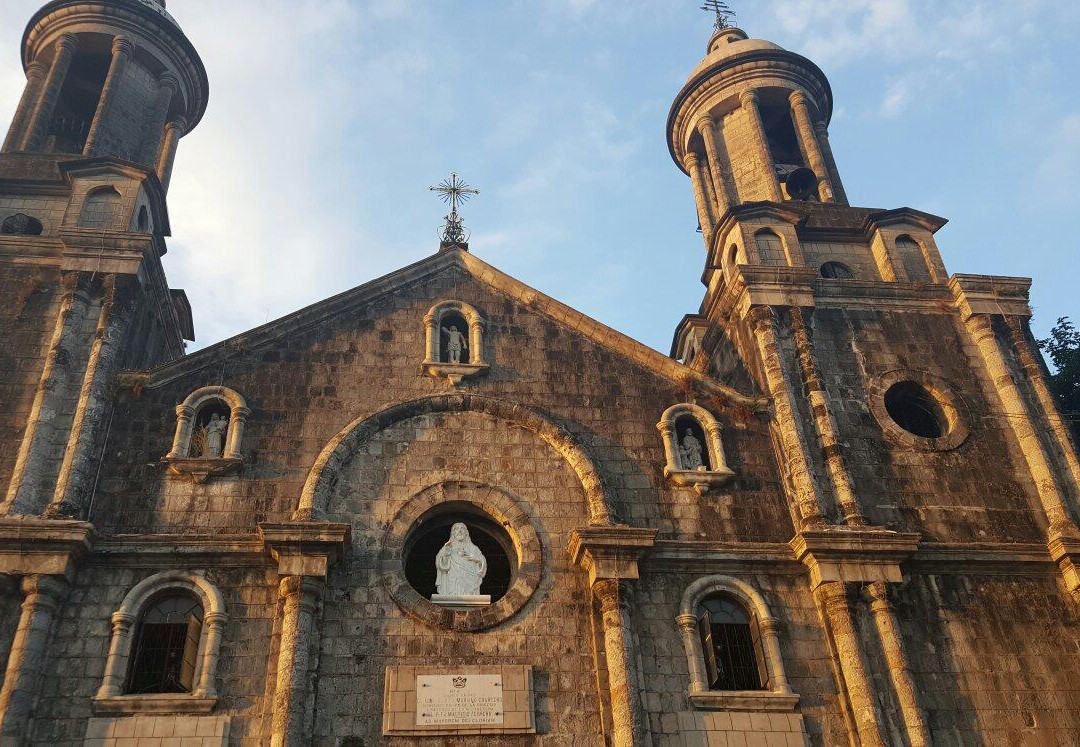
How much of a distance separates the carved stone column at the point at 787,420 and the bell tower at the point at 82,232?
37.2 ft

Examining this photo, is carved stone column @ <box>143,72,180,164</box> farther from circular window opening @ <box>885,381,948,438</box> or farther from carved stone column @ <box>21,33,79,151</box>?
circular window opening @ <box>885,381,948,438</box>

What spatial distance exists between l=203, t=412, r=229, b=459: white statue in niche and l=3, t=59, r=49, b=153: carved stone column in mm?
8786

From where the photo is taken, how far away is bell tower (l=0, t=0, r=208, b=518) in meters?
15.2

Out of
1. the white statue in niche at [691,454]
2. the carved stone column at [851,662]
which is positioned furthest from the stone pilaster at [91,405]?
the carved stone column at [851,662]

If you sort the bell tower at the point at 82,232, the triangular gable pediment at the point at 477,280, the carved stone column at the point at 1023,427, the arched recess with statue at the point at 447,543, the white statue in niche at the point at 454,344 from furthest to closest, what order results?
the white statue in niche at the point at 454,344 < the triangular gable pediment at the point at 477,280 < the carved stone column at the point at 1023,427 < the bell tower at the point at 82,232 < the arched recess with statue at the point at 447,543

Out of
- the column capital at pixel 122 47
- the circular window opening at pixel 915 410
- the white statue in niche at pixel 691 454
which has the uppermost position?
the column capital at pixel 122 47

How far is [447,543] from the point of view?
15.2 metres

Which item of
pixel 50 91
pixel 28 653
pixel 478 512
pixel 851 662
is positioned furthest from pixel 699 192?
pixel 28 653

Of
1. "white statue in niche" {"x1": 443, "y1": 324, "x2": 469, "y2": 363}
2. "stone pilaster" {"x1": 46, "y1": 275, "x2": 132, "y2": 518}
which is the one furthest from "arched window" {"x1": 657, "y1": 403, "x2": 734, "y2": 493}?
"stone pilaster" {"x1": 46, "y1": 275, "x2": 132, "y2": 518}

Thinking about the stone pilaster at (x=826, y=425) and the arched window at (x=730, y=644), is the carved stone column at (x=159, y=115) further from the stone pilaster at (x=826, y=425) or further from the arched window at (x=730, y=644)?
the arched window at (x=730, y=644)

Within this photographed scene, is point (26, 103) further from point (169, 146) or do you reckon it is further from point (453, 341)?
point (453, 341)

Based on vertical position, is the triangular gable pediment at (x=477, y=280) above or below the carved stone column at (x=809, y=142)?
below

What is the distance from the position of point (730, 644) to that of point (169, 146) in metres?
17.7

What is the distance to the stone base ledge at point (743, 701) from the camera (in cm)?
1380
